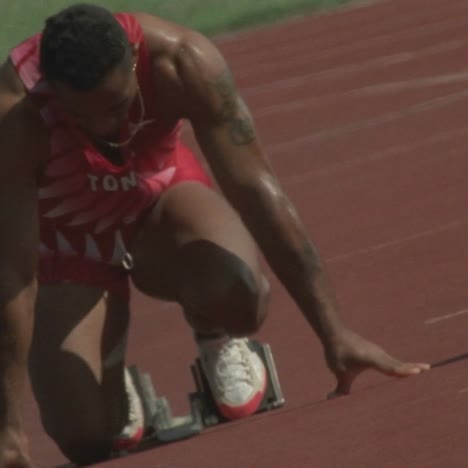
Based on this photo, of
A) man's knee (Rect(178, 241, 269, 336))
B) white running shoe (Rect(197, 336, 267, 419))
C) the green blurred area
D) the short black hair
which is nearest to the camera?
the short black hair

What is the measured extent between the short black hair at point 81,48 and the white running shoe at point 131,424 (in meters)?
1.33

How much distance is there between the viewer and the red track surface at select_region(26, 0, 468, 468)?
399cm

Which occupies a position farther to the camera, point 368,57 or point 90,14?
point 368,57

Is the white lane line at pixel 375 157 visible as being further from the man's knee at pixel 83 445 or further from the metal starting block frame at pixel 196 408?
the man's knee at pixel 83 445

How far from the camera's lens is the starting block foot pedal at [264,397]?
17.1 feet

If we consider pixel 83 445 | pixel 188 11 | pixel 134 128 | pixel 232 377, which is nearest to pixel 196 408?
pixel 232 377

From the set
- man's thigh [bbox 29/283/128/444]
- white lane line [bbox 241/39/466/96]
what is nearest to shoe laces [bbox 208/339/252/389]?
man's thigh [bbox 29/283/128/444]

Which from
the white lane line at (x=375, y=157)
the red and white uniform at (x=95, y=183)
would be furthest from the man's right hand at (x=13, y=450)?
the white lane line at (x=375, y=157)

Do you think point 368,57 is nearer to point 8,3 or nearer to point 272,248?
point 8,3

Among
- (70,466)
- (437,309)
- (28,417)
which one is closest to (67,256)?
(70,466)

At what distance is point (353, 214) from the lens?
822 centimetres

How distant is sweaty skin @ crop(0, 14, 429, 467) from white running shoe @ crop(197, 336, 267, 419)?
509mm

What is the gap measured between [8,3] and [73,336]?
33.2 ft

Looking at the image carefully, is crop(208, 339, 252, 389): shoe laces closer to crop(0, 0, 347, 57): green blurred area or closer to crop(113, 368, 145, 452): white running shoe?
crop(113, 368, 145, 452): white running shoe
